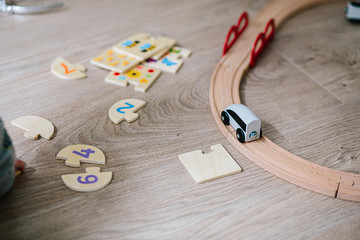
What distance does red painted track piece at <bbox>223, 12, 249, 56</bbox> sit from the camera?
1.27 m

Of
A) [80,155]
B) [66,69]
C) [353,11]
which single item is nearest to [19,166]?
A: [80,155]

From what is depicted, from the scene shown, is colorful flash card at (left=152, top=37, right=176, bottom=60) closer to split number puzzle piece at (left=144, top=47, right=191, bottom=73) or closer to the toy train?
split number puzzle piece at (left=144, top=47, right=191, bottom=73)

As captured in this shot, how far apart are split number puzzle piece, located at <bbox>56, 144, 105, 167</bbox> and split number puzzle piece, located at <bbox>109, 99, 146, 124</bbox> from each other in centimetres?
12

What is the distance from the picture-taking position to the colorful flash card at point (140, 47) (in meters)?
1.24

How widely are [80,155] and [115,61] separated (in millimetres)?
416

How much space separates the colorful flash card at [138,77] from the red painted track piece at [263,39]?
1.07 feet

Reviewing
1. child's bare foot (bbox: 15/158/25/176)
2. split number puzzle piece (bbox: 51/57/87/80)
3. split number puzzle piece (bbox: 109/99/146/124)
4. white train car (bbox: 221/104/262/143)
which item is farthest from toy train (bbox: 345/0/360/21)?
child's bare foot (bbox: 15/158/25/176)

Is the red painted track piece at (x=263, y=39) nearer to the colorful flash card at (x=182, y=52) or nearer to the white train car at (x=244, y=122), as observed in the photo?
the colorful flash card at (x=182, y=52)

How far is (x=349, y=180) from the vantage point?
0.88m

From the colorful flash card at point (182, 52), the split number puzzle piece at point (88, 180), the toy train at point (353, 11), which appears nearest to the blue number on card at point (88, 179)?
the split number puzzle piece at point (88, 180)

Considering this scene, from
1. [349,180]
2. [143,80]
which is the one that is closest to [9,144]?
[143,80]

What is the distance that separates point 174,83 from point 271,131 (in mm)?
350

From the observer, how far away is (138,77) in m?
1.18

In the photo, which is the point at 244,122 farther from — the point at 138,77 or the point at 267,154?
the point at 138,77
